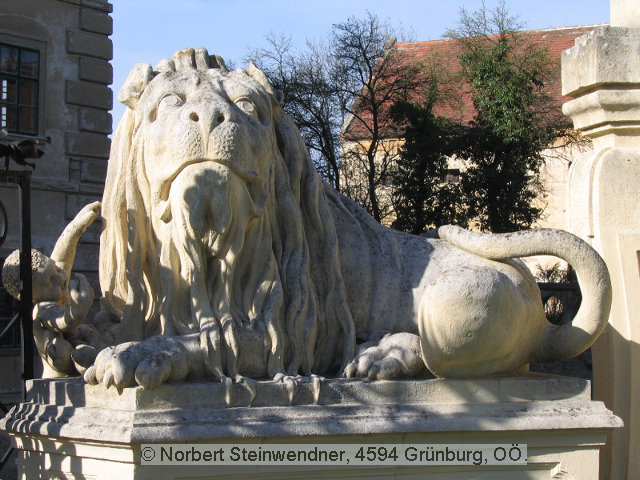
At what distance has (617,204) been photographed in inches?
208

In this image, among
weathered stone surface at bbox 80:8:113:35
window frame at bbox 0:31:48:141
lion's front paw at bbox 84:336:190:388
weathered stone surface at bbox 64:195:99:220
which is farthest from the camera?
weathered stone surface at bbox 80:8:113:35

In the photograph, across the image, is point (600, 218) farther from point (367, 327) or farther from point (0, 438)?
point (0, 438)

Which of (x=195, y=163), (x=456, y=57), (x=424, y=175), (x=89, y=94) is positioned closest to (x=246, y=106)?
(x=195, y=163)

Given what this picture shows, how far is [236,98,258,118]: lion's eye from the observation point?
4.31 meters

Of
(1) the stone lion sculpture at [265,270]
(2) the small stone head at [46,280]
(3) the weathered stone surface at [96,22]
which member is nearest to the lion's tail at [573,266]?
(1) the stone lion sculpture at [265,270]

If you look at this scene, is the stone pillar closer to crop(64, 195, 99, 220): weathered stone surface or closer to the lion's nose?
the lion's nose

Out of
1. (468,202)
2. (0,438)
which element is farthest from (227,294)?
(468,202)

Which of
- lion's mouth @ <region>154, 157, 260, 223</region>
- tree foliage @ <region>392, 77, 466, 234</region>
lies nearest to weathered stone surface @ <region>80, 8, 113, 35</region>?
tree foliage @ <region>392, 77, 466, 234</region>

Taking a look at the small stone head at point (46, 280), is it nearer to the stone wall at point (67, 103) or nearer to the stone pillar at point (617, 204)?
the stone pillar at point (617, 204)

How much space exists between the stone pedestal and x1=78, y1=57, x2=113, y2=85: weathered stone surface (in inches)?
509

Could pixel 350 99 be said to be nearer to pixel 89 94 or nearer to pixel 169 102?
pixel 89 94

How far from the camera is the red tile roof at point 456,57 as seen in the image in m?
20.7

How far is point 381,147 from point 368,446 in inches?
680

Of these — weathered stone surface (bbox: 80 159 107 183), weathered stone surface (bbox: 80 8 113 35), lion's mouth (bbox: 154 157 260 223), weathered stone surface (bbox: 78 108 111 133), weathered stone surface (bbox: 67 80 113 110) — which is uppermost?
weathered stone surface (bbox: 80 8 113 35)
